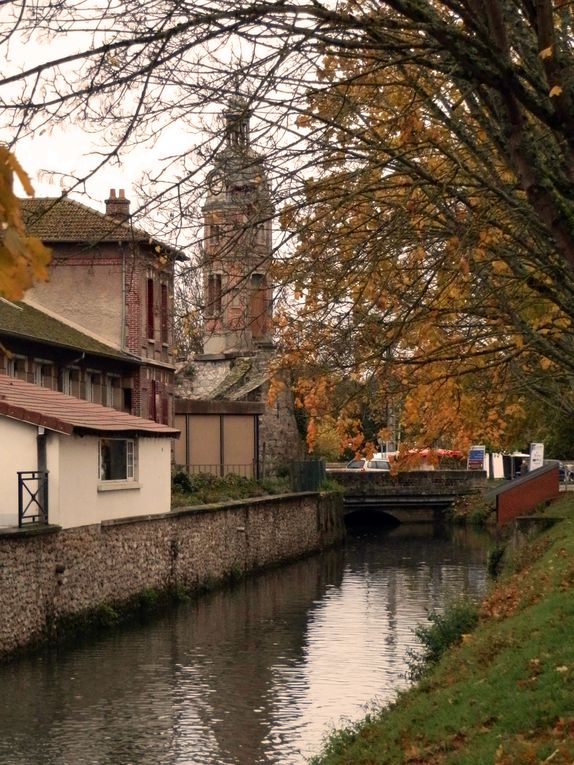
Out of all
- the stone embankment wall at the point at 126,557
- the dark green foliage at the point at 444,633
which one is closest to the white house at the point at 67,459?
the stone embankment wall at the point at 126,557

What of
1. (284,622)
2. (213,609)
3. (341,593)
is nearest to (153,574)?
(213,609)

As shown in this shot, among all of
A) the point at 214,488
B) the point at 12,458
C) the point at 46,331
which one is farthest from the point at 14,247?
the point at 214,488

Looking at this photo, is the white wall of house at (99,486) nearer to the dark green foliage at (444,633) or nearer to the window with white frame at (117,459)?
the window with white frame at (117,459)

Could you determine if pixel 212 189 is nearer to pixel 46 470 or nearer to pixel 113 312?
pixel 46 470

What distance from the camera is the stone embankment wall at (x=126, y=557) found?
24906 mm

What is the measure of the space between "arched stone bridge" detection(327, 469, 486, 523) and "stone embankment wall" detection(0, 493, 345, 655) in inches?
596

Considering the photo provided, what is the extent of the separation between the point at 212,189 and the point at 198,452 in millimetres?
40113

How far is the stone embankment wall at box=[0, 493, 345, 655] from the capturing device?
24.9 m

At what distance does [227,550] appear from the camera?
39406 mm

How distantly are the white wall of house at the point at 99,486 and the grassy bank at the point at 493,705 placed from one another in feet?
35.6

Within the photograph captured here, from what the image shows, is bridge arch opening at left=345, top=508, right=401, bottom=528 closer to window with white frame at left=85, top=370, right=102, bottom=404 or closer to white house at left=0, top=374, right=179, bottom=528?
window with white frame at left=85, top=370, right=102, bottom=404

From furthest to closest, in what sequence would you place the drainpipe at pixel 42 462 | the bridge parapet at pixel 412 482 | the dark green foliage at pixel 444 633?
1. the bridge parapet at pixel 412 482
2. the drainpipe at pixel 42 462
3. the dark green foliage at pixel 444 633

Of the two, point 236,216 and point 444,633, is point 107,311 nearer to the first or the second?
point 444,633

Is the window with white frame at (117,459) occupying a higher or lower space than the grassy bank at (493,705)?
higher
